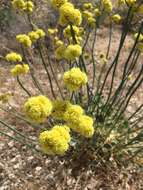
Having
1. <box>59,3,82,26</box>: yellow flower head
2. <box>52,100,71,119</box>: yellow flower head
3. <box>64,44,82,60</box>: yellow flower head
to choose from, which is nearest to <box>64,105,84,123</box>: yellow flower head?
<box>52,100,71,119</box>: yellow flower head

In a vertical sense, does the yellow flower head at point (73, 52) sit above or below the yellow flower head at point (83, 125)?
above

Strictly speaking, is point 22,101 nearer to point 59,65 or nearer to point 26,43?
point 59,65

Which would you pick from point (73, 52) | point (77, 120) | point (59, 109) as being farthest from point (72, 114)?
point (73, 52)

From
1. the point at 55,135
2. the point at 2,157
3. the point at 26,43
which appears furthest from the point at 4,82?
the point at 55,135

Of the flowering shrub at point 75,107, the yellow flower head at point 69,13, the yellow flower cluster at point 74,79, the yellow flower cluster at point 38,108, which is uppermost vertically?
the yellow flower head at point 69,13

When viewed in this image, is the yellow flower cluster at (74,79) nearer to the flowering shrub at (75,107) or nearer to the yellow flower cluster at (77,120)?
the flowering shrub at (75,107)

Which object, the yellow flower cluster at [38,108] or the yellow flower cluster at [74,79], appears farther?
the yellow flower cluster at [74,79]

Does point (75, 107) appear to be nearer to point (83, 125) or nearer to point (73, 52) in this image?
point (83, 125)

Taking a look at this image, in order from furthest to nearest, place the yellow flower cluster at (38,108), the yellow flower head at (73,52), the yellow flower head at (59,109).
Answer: the yellow flower head at (73,52)
the yellow flower head at (59,109)
the yellow flower cluster at (38,108)

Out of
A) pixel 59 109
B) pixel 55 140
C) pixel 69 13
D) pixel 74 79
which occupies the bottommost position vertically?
pixel 59 109

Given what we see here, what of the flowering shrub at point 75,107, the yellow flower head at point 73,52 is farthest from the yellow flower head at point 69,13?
the yellow flower head at point 73,52

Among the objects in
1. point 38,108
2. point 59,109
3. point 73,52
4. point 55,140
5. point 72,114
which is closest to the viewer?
point 55,140
